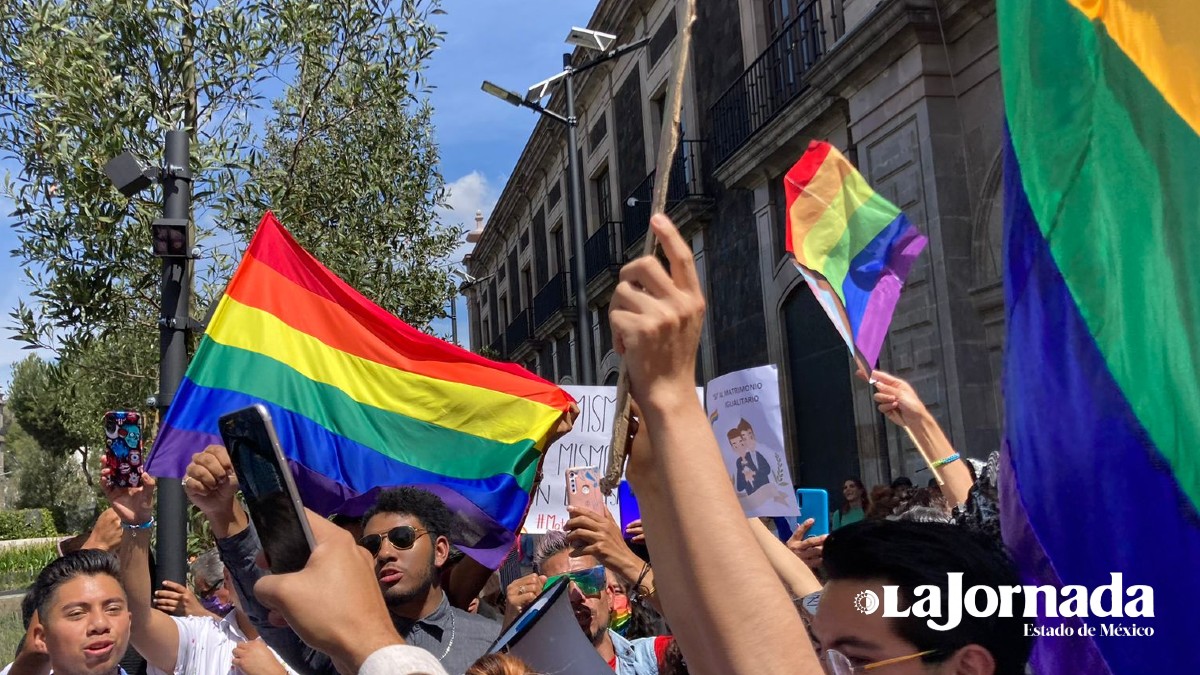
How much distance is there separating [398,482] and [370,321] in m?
0.88

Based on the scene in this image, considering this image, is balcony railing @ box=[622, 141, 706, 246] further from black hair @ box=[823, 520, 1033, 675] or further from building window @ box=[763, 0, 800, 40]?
black hair @ box=[823, 520, 1033, 675]

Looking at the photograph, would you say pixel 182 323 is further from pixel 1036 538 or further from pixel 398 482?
pixel 1036 538

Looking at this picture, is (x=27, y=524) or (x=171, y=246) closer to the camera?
(x=171, y=246)

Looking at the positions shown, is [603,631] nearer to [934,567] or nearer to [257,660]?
[257,660]

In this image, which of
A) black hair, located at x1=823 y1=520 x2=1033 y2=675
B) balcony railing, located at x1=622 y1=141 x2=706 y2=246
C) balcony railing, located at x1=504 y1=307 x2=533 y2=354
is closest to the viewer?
black hair, located at x1=823 y1=520 x2=1033 y2=675

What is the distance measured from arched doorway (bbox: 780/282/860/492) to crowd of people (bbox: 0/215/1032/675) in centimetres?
841

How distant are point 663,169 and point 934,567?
2.80 feet

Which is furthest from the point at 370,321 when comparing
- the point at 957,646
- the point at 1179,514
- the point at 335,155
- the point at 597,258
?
the point at 597,258

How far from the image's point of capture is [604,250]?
2100cm

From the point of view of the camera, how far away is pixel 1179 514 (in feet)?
4.34

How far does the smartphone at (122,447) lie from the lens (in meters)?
3.29

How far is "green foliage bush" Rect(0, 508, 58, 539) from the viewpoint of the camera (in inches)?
1479

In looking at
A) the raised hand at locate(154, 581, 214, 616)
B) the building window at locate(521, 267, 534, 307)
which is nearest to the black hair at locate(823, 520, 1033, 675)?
the raised hand at locate(154, 581, 214, 616)

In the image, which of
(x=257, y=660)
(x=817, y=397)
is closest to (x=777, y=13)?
(x=817, y=397)
